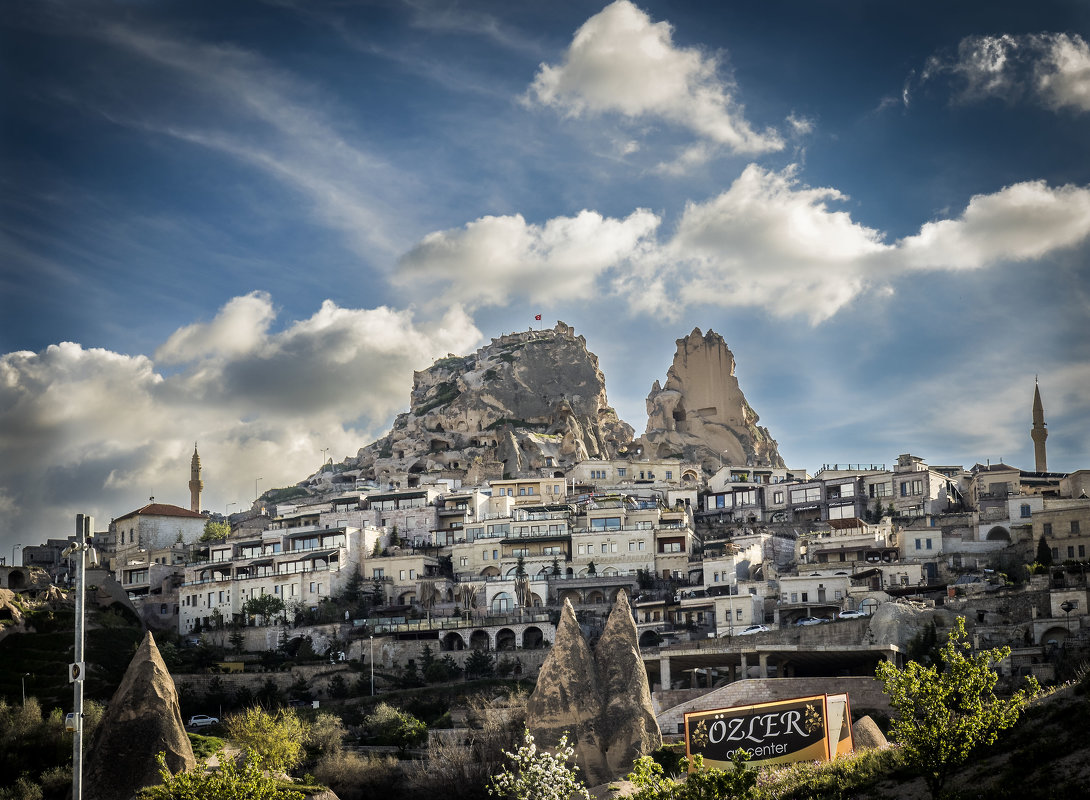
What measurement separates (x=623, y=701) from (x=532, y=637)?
99.0 ft

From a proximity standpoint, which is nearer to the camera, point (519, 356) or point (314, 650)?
point (314, 650)

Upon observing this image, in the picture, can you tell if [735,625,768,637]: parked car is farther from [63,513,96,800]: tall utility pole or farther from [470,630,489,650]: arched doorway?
[63,513,96,800]: tall utility pole

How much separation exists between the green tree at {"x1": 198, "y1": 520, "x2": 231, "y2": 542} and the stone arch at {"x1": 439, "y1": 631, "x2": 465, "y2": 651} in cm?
3409

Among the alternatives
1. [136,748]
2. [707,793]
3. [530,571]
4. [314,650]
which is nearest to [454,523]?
[530,571]

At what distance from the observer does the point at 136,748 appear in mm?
54906

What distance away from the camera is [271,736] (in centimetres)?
6581

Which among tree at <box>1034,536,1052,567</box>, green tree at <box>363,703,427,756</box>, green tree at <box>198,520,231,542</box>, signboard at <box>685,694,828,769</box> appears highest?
green tree at <box>198,520,231,542</box>

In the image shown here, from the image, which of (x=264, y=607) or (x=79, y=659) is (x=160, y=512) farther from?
(x=79, y=659)

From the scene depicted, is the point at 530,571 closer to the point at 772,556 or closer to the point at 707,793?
the point at 772,556

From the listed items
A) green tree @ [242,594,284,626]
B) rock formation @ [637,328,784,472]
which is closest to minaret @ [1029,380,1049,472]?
rock formation @ [637,328,784,472]

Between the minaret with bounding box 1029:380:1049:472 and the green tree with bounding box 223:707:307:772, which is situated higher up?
the minaret with bounding box 1029:380:1049:472

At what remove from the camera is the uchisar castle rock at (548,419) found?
5743 inches

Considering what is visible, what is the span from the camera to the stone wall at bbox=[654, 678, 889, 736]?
62.8 m

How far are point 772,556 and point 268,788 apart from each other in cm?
6144
